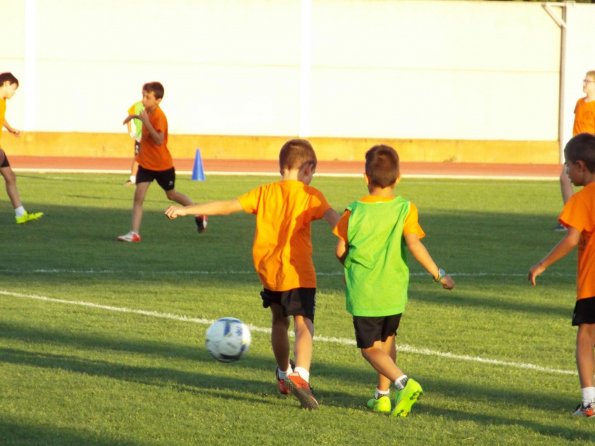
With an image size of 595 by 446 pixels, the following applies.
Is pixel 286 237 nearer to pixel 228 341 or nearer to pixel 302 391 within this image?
pixel 228 341

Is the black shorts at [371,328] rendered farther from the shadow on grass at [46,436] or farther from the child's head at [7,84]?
the child's head at [7,84]

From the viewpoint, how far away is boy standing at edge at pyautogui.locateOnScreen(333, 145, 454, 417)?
7.13 m

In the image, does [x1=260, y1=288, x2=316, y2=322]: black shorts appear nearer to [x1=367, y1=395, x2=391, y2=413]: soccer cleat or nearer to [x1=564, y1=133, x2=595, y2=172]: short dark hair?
[x1=367, y1=395, x2=391, y2=413]: soccer cleat

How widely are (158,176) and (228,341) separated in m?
8.69

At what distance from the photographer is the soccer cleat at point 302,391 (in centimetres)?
709

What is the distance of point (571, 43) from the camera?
1622 inches

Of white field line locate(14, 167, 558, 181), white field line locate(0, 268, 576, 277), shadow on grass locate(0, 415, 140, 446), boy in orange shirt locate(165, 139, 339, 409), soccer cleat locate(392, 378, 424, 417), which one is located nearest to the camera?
shadow on grass locate(0, 415, 140, 446)

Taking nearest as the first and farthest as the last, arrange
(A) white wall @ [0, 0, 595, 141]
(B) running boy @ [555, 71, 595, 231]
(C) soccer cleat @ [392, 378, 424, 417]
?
(C) soccer cleat @ [392, 378, 424, 417], (B) running boy @ [555, 71, 595, 231], (A) white wall @ [0, 0, 595, 141]

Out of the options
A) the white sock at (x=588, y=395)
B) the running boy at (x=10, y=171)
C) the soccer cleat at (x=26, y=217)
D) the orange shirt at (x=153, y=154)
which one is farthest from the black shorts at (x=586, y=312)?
the soccer cleat at (x=26, y=217)

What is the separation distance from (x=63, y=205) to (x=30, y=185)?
14.1ft

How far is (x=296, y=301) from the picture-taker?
7.53 meters

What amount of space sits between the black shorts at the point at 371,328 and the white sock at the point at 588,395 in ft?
3.42

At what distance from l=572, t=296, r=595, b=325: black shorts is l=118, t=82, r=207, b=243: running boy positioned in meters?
8.89

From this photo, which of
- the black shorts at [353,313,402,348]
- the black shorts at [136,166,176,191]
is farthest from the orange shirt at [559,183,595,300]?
the black shorts at [136,166,176,191]
